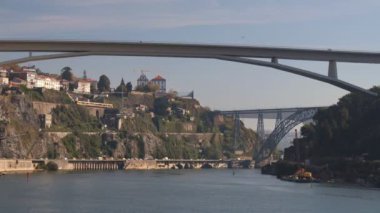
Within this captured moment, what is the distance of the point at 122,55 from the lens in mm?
50031

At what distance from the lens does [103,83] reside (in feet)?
598

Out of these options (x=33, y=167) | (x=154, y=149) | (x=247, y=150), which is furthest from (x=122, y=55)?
(x=247, y=150)

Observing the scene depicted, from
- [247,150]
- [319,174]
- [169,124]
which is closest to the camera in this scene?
[319,174]

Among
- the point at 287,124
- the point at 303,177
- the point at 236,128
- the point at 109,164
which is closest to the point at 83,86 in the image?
the point at 236,128

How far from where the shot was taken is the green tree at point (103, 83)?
180875mm

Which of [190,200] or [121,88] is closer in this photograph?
[190,200]

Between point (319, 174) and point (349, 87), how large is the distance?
27.0 meters

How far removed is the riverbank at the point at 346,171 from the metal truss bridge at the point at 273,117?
49.8 metres

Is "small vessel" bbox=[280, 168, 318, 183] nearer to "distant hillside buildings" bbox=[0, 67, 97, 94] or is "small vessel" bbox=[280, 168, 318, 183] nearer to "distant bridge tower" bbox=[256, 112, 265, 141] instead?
"distant hillside buildings" bbox=[0, 67, 97, 94]

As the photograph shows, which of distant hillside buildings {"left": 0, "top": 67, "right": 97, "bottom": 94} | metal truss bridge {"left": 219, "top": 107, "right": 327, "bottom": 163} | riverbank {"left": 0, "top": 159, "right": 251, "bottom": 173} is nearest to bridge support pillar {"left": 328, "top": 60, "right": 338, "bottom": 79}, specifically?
riverbank {"left": 0, "top": 159, "right": 251, "bottom": 173}

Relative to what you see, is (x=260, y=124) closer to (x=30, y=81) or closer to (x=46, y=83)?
(x=46, y=83)

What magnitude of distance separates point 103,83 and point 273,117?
41.2 metres

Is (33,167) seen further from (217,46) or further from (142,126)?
(217,46)

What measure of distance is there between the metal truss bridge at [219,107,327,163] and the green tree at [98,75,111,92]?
23939 mm
